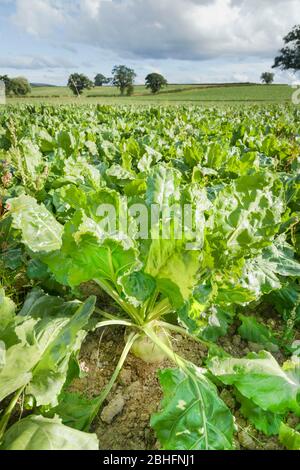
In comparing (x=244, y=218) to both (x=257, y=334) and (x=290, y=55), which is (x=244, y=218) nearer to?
(x=257, y=334)

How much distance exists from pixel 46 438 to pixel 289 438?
949 mm

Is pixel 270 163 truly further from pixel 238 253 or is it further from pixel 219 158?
pixel 238 253

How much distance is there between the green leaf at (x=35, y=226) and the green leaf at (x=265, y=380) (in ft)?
3.33

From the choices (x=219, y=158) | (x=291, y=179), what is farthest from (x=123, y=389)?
(x=219, y=158)

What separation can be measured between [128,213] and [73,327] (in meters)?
0.57

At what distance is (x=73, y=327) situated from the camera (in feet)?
5.19

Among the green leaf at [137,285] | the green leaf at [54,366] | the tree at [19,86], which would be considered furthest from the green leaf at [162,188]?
the tree at [19,86]

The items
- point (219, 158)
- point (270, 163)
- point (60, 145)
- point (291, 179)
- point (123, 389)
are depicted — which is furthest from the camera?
point (60, 145)

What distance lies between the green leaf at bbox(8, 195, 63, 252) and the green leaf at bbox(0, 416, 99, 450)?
82 centimetres

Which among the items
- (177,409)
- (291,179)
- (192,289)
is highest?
(291,179)

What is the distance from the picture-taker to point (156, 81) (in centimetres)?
6438

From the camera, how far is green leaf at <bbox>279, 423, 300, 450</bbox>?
4.82 ft

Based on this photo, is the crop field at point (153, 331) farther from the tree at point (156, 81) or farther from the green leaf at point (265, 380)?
Answer: the tree at point (156, 81)

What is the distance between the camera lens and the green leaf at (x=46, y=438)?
1243mm
